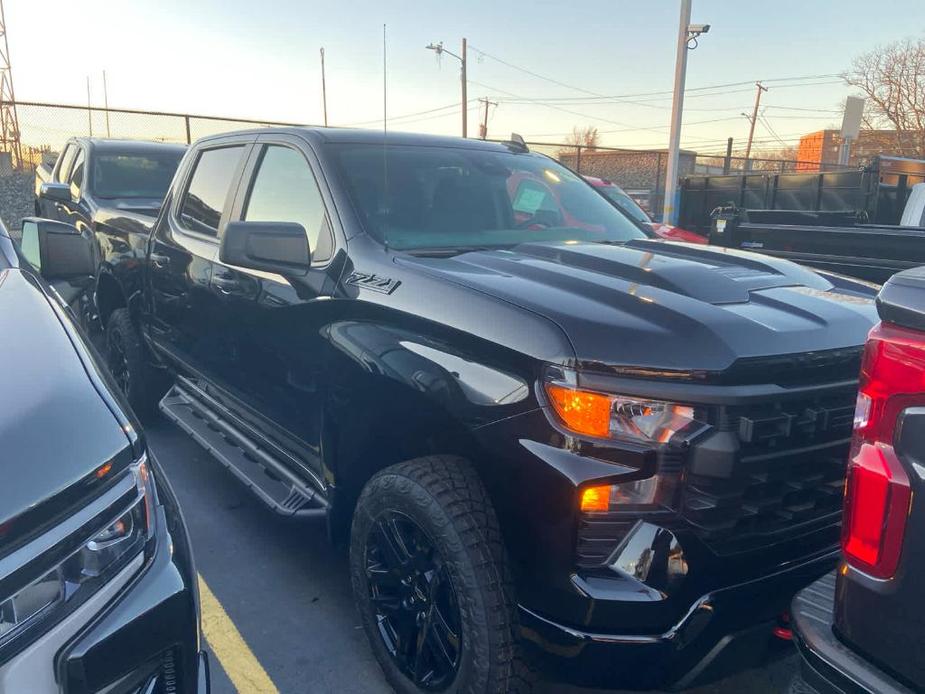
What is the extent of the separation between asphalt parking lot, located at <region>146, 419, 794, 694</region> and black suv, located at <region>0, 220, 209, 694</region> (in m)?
1.05

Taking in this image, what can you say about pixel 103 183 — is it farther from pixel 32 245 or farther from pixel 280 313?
pixel 280 313

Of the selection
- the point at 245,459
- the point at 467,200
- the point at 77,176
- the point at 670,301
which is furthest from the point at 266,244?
the point at 77,176

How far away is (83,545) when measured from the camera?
1.39 meters

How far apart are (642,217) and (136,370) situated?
10.8 ft

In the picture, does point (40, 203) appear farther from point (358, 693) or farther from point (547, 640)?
point (547, 640)

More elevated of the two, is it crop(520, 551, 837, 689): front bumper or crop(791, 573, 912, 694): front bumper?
crop(791, 573, 912, 694): front bumper

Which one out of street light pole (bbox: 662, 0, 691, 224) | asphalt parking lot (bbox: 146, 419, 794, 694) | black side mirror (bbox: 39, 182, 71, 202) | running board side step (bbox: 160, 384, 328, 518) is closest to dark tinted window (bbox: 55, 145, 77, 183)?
black side mirror (bbox: 39, 182, 71, 202)

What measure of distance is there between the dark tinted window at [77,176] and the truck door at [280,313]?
5.09 metres

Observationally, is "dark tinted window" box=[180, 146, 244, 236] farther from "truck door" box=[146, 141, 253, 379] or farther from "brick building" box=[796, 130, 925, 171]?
"brick building" box=[796, 130, 925, 171]

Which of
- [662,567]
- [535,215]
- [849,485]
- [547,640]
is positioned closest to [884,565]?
[849,485]

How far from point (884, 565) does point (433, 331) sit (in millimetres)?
1324

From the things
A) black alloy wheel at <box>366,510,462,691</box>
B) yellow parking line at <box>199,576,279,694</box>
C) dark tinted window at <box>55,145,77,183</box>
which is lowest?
yellow parking line at <box>199,576,279,694</box>

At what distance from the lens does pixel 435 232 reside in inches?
119

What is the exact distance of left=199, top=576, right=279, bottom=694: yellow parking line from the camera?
2.62m
